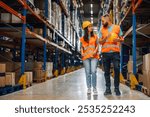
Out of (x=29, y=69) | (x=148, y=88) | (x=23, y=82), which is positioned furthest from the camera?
(x=29, y=69)

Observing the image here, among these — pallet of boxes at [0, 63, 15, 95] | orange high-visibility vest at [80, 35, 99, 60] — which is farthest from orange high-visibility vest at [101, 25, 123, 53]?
pallet of boxes at [0, 63, 15, 95]

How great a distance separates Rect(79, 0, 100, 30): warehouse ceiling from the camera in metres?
30.4

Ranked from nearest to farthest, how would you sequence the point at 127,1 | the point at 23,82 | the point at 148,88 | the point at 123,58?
the point at 148,88 < the point at 23,82 < the point at 127,1 < the point at 123,58

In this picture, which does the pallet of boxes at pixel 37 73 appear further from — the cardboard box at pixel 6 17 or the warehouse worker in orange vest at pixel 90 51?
the warehouse worker in orange vest at pixel 90 51

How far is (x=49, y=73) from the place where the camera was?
10836 millimetres

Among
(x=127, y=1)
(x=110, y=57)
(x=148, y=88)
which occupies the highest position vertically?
(x=127, y=1)

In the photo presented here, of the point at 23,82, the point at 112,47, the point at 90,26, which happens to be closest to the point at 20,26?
the point at 23,82

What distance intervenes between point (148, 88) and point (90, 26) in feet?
5.53

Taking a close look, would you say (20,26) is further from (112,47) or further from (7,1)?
(112,47)

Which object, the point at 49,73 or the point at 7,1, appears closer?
the point at 7,1

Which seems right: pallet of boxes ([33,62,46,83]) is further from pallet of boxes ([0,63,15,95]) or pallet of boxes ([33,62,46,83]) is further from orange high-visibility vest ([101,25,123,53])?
orange high-visibility vest ([101,25,123,53])

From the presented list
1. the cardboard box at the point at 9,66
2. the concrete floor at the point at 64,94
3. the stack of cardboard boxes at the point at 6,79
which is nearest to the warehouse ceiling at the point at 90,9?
the cardboard box at the point at 9,66

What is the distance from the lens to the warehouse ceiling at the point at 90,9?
30.4 metres

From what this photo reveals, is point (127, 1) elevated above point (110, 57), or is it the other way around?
point (127, 1)
